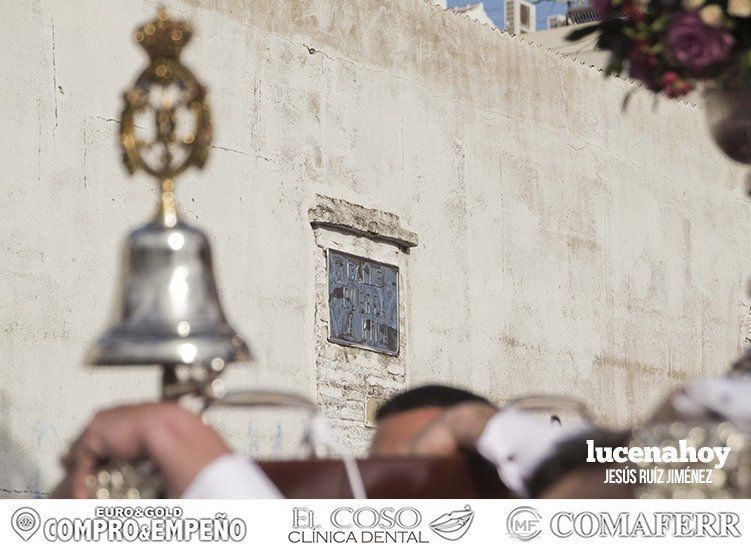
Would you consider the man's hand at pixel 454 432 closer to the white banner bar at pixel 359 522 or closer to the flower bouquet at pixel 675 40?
the white banner bar at pixel 359 522

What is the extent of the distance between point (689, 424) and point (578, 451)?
20cm

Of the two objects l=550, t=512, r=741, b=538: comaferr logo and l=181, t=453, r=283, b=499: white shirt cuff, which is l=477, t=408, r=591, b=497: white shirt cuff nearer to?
l=550, t=512, r=741, b=538: comaferr logo

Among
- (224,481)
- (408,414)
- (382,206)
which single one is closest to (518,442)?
(224,481)

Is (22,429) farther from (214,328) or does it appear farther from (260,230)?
(214,328)

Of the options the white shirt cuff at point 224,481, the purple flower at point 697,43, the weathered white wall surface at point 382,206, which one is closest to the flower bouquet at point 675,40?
the purple flower at point 697,43

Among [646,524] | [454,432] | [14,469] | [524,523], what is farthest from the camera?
[14,469]

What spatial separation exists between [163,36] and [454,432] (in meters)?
0.72

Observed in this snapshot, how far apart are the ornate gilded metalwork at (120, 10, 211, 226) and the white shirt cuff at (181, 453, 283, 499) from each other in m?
0.48

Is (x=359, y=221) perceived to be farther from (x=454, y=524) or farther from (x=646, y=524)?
(x=646, y=524)

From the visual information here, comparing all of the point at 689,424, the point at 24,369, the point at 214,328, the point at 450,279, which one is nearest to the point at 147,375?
the point at 24,369

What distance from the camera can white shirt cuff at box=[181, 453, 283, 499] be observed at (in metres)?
1.99

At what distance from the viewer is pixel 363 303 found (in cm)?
936

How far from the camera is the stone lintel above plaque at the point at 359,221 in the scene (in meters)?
9.17

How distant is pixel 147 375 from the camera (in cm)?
803
